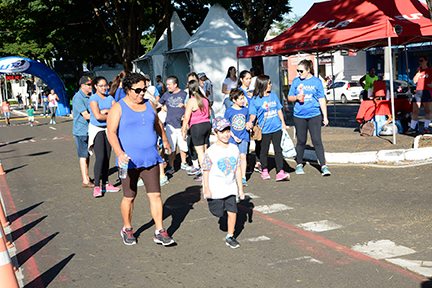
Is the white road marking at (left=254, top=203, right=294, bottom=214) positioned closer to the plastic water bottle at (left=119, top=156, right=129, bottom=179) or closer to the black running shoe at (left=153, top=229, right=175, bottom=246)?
the black running shoe at (left=153, top=229, right=175, bottom=246)

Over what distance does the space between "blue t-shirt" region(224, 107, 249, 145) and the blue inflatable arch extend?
2699 cm

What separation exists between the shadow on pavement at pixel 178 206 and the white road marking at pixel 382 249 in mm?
2217

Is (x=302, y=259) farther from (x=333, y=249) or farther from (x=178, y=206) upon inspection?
(x=178, y=206)

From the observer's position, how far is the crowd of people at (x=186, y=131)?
6.46 m

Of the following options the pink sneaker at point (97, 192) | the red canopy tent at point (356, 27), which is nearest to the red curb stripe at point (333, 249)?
the pink sneaker at point (97, 192)

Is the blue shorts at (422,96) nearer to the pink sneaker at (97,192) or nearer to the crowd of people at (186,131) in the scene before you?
the crowd of people at (186,131)

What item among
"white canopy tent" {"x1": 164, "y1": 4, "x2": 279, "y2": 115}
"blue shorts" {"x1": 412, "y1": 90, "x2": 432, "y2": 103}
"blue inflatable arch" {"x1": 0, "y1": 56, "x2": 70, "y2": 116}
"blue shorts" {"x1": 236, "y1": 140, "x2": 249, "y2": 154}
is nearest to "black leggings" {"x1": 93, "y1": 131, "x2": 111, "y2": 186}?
"blue shorts" {"x1": 236, "y1": 140, "x2": 249, "y2": 154}

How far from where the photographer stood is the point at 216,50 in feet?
78.6

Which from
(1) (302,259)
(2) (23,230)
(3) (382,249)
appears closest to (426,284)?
(3) (382,249)

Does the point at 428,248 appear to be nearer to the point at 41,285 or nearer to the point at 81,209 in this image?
the point at 41,285

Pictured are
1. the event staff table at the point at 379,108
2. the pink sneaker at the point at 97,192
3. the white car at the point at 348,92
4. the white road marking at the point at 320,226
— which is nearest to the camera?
the white road marking at the point at 320,226

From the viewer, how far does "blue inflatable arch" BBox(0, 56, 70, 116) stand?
34094 millimetres

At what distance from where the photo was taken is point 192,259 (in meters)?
6.09

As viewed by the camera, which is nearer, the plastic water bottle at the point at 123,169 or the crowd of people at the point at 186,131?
the plastic water bottle at the point at 123,169
